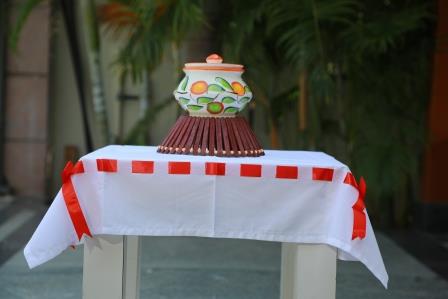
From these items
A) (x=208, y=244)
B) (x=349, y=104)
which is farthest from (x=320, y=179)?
(x=349, y=104)

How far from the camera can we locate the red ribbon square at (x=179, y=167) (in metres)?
3.34

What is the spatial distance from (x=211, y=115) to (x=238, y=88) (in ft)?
0.55

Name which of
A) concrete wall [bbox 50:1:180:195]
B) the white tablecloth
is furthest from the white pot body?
concrete wall [bbox 50:1:180:195]

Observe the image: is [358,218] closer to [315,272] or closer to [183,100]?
[315,272]

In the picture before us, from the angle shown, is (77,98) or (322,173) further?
(77,98)

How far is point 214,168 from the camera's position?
334cm

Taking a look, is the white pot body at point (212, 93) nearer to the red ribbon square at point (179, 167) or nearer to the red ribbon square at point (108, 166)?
the red ribbon square at point (179, 167)

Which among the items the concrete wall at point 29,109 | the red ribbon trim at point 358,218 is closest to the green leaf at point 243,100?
the red ribbon trim at point 358,218

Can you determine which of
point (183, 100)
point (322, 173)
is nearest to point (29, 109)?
point (183, 100)

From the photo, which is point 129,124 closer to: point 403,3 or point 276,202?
point 403,3

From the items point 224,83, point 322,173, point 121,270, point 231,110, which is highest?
point 224,83

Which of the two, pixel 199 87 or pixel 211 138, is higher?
pixel 199 87

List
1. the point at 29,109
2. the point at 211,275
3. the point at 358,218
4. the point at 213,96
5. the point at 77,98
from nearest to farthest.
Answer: the point at 358,218, the point at 213,96, the point at 211,275, the point at 29,109, the point at 77,98

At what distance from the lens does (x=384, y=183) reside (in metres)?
6.38
